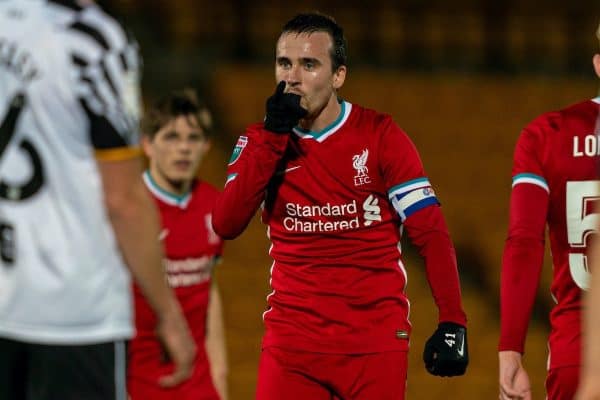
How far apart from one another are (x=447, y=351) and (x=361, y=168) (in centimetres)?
73

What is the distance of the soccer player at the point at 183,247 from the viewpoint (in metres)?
5.75

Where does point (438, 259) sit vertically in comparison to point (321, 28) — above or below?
below

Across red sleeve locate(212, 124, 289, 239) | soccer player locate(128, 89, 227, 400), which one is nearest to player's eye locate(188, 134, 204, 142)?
soccer player locate(128, 89, 227, 400)

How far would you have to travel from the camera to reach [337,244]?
4.54m

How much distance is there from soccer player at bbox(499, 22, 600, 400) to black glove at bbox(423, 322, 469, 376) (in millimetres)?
219

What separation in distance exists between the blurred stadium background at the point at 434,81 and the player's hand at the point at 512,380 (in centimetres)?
646

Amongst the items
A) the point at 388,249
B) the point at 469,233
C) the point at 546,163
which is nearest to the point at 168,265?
the point at 388,249

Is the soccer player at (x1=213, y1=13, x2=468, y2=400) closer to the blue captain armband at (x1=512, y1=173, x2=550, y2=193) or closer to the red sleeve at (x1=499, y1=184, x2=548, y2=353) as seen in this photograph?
the red sleeve at (x1=499, y1=184, x2=548, y2=353)

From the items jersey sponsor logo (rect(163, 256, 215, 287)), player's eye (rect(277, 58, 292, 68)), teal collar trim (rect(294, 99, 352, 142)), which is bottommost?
jersey sponsor logo (rect(163, 256, 215, 287))

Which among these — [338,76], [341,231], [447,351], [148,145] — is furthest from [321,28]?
[148,145]

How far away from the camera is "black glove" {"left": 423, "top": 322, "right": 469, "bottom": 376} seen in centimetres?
436

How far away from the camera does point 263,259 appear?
11.0 metres

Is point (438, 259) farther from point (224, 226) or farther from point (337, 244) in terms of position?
point (224, 226)

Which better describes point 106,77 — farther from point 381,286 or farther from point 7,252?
point 381,286
